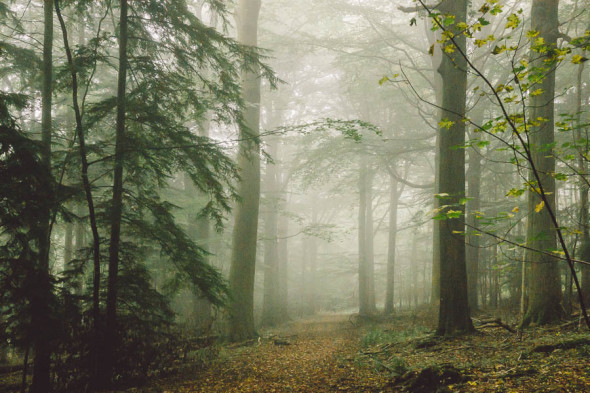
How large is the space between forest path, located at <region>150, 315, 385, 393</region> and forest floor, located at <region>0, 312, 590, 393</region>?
2 centimetres

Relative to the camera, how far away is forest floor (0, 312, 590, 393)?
405 centimetres

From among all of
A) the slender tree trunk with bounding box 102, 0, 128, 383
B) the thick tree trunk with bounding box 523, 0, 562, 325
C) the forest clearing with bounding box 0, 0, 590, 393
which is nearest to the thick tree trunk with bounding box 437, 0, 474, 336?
the forest clearing with bounding box 0, 0, 590, 393

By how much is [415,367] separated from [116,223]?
5.17 metres

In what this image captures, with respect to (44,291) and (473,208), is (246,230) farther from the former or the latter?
(473,208)

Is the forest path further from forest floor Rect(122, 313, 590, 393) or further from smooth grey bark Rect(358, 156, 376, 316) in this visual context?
smooth grey bark Rect(358, 156, 376, 316)

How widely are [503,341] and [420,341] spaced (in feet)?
4.93

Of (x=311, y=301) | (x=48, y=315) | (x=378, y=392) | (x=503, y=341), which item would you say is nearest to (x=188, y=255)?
(x=48, y=315)

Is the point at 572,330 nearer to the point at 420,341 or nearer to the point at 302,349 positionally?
the point at 420,341

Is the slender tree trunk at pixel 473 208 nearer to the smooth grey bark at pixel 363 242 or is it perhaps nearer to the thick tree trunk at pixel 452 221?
the smooth grey bark at pixel 363 242

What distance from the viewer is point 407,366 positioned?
557cm

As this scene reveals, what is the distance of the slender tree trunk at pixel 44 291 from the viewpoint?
4.80 metres

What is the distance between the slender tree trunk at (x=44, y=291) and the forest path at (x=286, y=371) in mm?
1834

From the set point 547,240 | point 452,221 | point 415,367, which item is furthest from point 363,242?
point 415,367

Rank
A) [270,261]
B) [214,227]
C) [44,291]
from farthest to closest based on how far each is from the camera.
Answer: [270,261] → [214,227] → [44,291]
